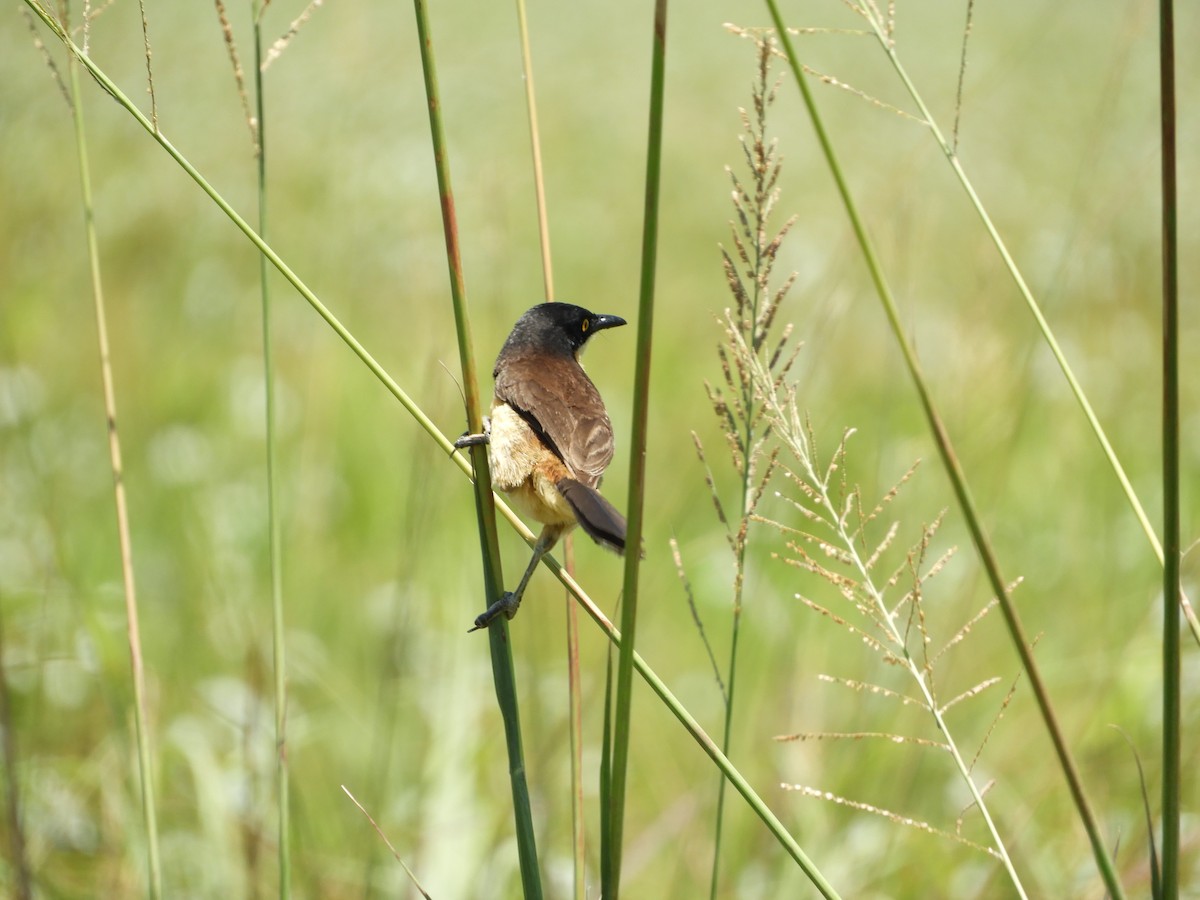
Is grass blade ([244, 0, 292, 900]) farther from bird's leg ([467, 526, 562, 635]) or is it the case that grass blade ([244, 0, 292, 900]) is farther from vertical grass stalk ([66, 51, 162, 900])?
bird's leg ([467, 526, 562, 635])

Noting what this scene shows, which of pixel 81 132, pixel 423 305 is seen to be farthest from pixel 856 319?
pixel 81 132

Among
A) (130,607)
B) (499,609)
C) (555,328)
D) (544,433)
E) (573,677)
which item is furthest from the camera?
(555,328)

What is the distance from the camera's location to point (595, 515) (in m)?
1.87

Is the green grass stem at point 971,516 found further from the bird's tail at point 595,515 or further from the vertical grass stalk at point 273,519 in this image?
the vertical grass stalk at point 273,519

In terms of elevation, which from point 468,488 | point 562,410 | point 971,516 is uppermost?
point 971,516

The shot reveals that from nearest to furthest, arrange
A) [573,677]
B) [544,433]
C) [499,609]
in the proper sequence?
[499,609], [573,677], [544,433]

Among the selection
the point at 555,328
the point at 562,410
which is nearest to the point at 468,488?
the point at 555,328

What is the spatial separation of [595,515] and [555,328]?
3.92ft

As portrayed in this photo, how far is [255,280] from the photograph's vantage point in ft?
27.9

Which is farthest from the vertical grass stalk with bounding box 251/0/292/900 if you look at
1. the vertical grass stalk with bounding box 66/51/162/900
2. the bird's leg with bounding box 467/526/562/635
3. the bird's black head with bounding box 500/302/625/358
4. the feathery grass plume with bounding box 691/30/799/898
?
the bird's black head with bounding box 500/302/625/358

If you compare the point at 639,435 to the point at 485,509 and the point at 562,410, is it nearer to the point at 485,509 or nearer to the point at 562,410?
the point at 485,509

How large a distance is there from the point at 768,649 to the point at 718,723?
14.0 inches

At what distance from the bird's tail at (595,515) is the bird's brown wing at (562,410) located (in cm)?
28

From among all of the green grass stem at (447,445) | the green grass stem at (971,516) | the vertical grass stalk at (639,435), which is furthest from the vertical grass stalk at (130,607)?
the green grass stem at (971,516)
